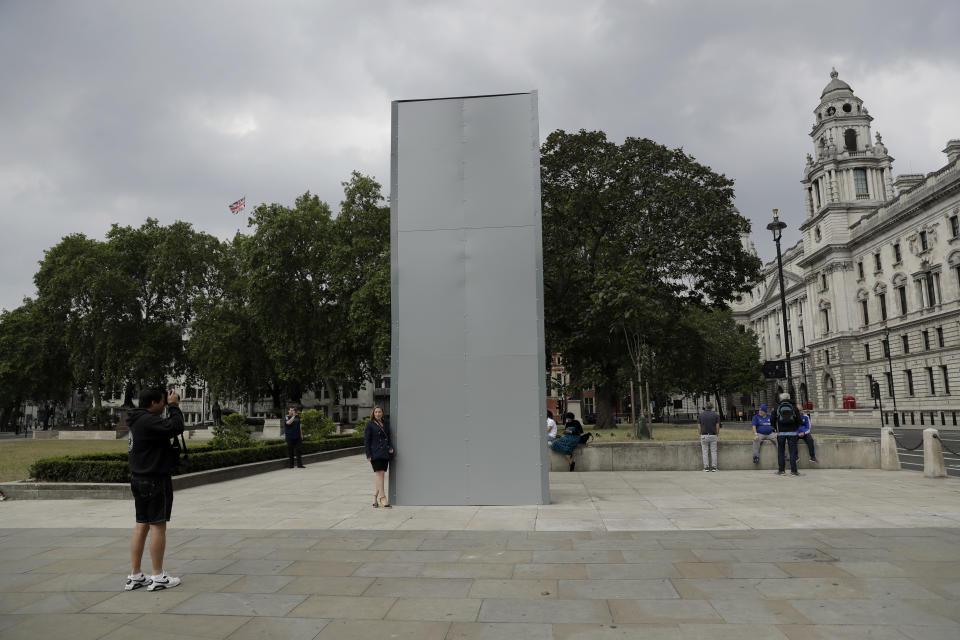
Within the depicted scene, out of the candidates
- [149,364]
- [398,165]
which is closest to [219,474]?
[398,165]

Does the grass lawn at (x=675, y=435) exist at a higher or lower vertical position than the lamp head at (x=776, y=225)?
lower

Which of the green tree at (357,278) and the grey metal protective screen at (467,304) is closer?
the grey metal protective screen at (467,304)

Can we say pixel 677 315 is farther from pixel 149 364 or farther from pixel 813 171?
pixel 813 171

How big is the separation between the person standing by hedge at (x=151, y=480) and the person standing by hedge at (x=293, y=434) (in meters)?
11.5

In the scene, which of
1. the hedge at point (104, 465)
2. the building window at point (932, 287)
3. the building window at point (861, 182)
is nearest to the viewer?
the hedge at point (104, 465)

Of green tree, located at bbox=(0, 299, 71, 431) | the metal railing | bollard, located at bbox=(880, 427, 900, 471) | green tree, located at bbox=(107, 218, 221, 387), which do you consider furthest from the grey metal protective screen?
green tree, located at bbox=(0, 299, 71, 431)

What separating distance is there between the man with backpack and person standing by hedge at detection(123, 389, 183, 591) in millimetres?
12761

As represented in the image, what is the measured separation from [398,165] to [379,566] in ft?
23.9

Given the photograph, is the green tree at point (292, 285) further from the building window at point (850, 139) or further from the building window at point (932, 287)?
the building window at point (850, 139)

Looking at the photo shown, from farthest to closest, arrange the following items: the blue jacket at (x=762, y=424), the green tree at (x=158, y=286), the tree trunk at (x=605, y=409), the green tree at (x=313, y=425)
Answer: the green tree at (x=158, y=286) < the tree trunk at (x=605, y=409) < the green tree at (x=313, y=425) < the blue jacket at (x=762, y=424)

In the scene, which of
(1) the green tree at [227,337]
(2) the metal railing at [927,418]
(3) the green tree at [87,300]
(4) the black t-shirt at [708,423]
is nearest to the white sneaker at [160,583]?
(4) the black t-shirt at [708,423]

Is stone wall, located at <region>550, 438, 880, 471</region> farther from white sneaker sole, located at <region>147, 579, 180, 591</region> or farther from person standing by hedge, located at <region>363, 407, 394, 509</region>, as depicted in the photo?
white sneaker sole, located at <region>147, 579, 180, 591</region>

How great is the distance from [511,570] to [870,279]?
7689 cm

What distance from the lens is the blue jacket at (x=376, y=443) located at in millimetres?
10422
